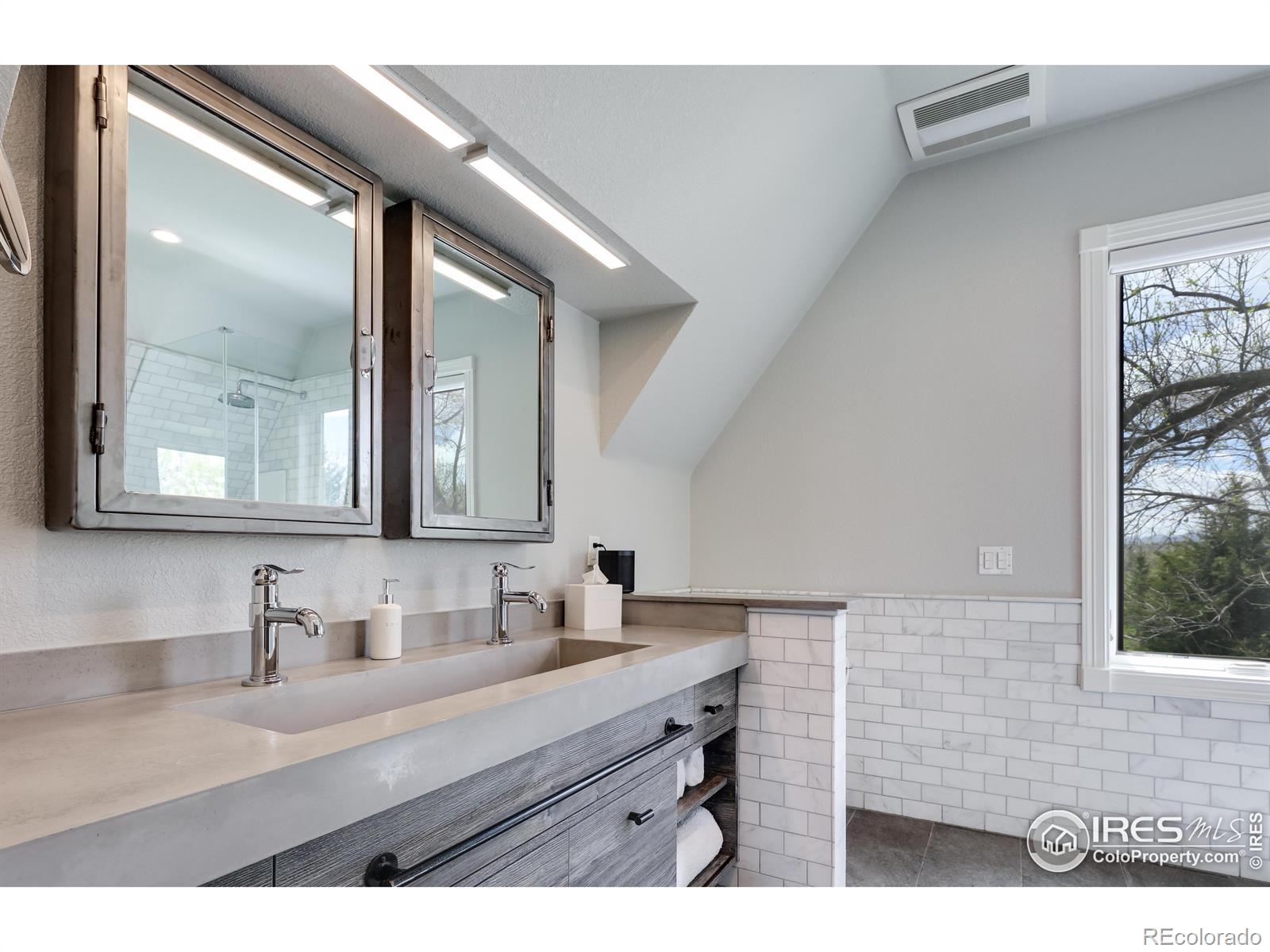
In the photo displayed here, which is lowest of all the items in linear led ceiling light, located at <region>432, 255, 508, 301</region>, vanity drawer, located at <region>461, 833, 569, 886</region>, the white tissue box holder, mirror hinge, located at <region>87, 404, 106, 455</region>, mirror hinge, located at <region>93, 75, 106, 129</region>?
vanity drawer, located at <region>461, 833, 569, 886</region>

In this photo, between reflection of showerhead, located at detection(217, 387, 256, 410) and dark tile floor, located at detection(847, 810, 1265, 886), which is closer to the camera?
reflection of showerhead, located at detection(217, 387, 256, 410)

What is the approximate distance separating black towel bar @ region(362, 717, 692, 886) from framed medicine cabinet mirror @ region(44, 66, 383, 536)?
696mm

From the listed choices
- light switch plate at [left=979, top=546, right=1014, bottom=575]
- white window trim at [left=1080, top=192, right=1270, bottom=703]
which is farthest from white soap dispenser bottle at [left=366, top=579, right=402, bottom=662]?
white window trim at [left=1080, top=192, right=1270, bottom=703]

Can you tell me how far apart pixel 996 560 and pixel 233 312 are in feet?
8.71

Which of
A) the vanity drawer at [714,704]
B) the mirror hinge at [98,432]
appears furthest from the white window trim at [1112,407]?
the mirror hinge at [98,432]

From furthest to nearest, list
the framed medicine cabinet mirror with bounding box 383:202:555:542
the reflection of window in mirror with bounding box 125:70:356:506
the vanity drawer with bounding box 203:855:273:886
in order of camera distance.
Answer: the framed medicine cabinet mirror with bounding box 383:202:555:542 < the reflection of window in mirror with bounding box 125:70:356:506 < the vanity drawer with bounding box 203:855:273:886

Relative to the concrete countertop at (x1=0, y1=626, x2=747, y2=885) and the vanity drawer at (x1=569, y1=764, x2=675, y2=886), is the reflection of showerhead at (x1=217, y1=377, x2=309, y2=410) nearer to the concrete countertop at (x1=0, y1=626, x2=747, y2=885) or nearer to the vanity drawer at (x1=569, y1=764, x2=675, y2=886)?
the concrete countertop at (x1=0, y1=626, x2=747, y2=885)

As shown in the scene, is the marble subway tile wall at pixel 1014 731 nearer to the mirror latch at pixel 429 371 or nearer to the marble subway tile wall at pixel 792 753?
the marble subway tile wall at pixel 792 753

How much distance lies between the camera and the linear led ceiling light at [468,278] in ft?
6.19

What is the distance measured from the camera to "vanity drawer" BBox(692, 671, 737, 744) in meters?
1.92

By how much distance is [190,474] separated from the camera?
131 centimetres

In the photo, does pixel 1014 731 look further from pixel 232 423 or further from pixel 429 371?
pixel 232 423
